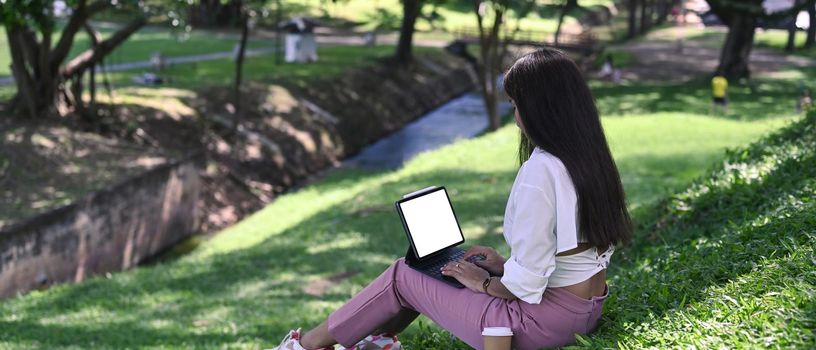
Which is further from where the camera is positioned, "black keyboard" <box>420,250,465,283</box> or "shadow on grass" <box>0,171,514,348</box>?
"shadow on grass" <box>0,171,514,348</box>

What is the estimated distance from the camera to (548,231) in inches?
150

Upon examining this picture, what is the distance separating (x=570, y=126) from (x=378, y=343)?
156cm

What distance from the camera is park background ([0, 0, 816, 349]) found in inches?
198

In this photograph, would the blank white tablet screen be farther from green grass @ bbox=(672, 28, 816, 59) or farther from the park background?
green grass @ bbox=(672, 28, 816, 59)

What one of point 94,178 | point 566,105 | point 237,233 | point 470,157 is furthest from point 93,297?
point 470,157

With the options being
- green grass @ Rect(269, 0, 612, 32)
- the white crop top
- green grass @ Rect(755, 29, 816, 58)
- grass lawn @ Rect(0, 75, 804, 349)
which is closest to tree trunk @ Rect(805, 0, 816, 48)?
green grass @ Rect(755, 29, 816, 58)

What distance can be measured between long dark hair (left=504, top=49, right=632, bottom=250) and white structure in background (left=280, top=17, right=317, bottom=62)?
26.3 m

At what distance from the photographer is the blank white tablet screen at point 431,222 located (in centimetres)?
A: 444

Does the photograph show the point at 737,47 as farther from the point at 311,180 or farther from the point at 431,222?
the point at 431,222

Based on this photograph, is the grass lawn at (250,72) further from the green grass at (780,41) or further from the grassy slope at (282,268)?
the green grass at (780,41)

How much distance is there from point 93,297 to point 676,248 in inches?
252

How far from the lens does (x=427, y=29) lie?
4969 centimetres

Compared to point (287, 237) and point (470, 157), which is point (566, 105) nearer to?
point (287, 237)

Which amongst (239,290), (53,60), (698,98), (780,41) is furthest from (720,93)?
(780,41)
